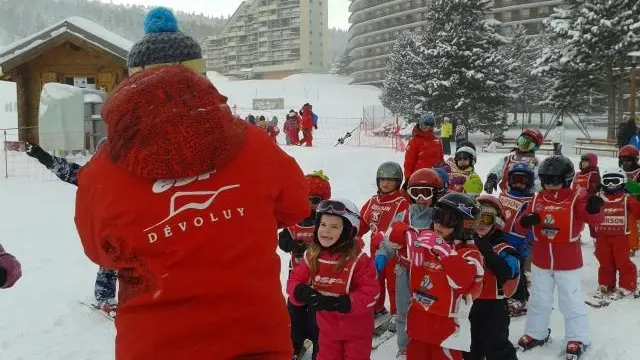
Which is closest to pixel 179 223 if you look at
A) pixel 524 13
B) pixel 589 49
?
pixel 589 49

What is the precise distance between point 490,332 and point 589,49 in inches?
1097

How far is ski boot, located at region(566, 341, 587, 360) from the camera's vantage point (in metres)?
4.48

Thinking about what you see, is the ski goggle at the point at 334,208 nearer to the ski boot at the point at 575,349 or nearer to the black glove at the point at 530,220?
the black glove at the point at 530,220

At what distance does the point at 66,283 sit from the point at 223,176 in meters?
5.52

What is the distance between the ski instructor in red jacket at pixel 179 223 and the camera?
1.68 metres

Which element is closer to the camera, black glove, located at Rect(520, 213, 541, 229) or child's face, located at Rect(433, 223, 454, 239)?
child's face, located at Rect(433, 223, 454, 239)

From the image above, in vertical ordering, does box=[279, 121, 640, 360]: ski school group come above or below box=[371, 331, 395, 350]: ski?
above

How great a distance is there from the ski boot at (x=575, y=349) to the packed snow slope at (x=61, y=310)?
0.12 meters

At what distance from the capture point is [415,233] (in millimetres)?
3805

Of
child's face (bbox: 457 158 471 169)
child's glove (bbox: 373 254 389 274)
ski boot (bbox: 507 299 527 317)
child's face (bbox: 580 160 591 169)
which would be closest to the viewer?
child's glove (bbox: 373 254 389 274)

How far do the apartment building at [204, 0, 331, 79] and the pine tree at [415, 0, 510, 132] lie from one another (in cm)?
7715

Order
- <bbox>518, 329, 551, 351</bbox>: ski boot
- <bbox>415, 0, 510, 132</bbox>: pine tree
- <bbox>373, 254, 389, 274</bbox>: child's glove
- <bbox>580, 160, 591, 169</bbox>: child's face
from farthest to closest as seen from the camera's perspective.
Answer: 1. <bbox>415, 0, 510, 132</bbox>: pine tree
2. <bbox>580, 160, 591, 169</bbox>: child's face
3. <bbox>518, 329, 551, 351</bbox>: ski boot
4. <bbox>373, 254, 389, 274</bbox>: child's glove

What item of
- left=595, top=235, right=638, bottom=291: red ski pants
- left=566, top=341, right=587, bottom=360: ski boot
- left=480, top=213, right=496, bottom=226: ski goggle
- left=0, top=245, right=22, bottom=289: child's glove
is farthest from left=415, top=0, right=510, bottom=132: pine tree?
left=0, top=245, right=22, bottom=289: child's glove

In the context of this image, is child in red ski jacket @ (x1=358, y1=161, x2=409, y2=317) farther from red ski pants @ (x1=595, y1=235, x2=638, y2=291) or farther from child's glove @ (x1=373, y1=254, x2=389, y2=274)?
red ski pants @ (x1=595, y1=235, x2=638, y2=291)
